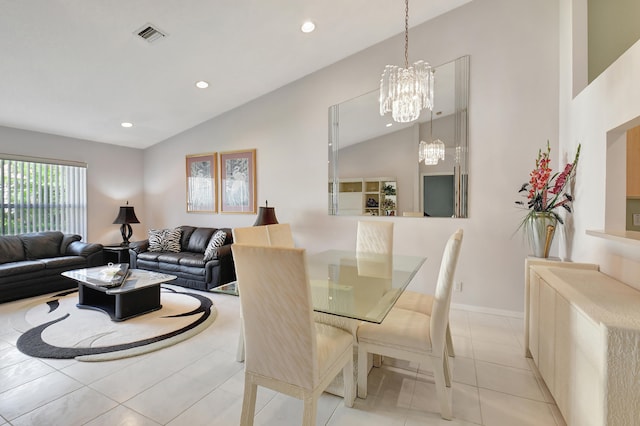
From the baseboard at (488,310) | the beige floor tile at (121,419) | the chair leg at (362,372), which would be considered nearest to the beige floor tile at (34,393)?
the beige floor tile at (121,419)

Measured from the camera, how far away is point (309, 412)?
138 centimetres

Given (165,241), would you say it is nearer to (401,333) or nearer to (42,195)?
(42,195)

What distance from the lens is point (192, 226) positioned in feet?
17.9

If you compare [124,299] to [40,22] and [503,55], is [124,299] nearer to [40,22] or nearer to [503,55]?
[40,22]

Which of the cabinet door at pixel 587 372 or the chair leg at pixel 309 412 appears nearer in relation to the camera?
the cabinet door at pixel 587 372

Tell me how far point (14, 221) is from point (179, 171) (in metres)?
2.44

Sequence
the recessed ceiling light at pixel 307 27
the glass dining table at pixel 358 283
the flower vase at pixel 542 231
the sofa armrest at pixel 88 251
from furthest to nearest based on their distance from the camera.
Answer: the sofa armrest at pixel 88 251 < the recessed ceiling light at pixel 307 27 < the flower vase at pixel 542 231 < the glass dining table at pixel 358 283

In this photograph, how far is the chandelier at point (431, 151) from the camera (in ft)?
11.3

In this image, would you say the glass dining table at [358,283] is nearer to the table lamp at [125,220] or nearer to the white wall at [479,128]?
the white wall at [479,128]

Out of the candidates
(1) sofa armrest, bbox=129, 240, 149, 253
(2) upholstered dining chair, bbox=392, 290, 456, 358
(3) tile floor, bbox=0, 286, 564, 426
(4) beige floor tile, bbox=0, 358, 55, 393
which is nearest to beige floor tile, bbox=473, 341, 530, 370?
(3) tile floor, bbox=0, 286, 564, 426

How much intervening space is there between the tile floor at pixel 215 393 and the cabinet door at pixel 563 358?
0.22 metres

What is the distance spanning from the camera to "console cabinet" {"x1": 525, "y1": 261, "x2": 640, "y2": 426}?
44.1 inches

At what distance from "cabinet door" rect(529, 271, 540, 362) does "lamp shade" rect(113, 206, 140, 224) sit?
19.6ft

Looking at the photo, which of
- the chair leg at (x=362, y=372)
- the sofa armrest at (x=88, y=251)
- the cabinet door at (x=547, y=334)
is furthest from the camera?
the sofa armrest at (x=88, y=251)
